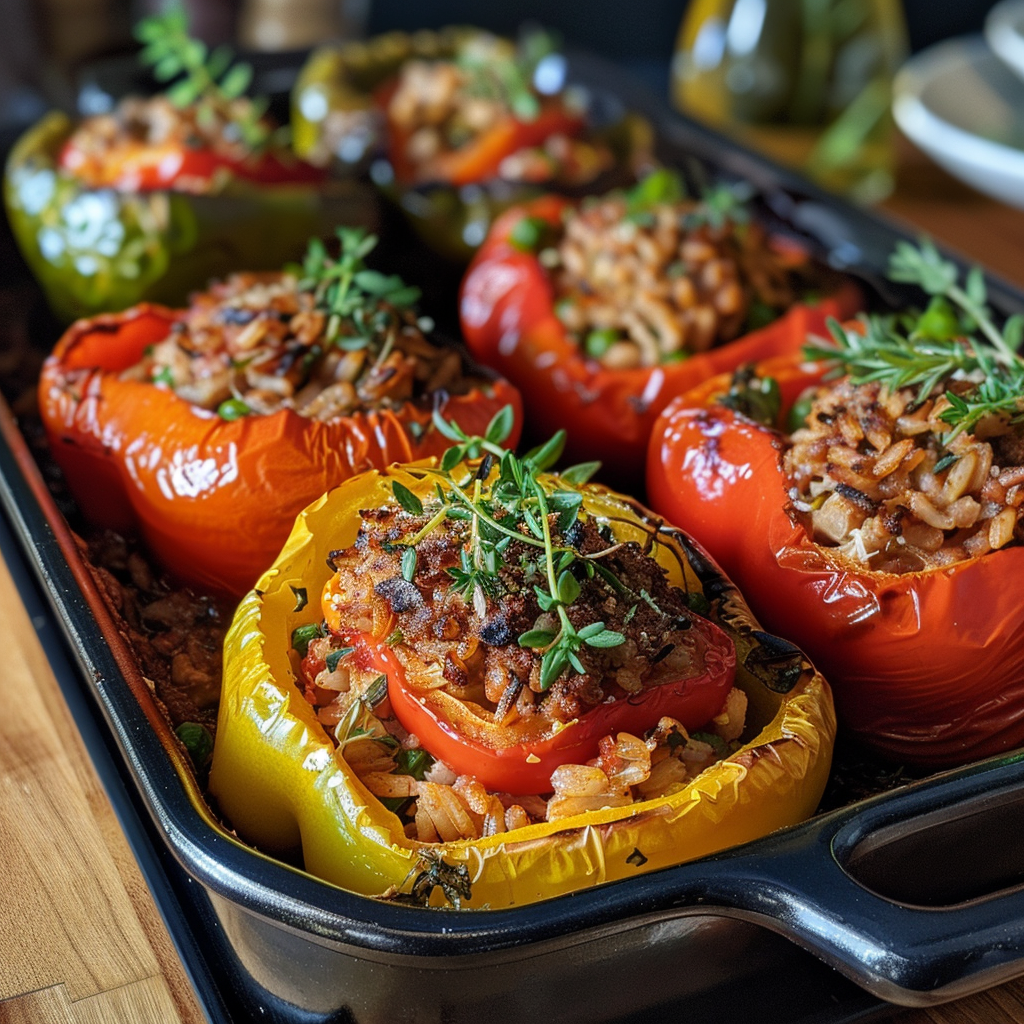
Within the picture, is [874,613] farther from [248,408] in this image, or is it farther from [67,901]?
[67,901]

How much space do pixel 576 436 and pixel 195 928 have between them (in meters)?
1.21

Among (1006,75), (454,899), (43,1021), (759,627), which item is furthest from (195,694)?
(1006,75)

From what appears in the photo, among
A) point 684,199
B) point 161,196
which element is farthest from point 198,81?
point 684,199

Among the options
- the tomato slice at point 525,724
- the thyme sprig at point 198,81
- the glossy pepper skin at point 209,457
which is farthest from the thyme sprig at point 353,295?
the thyme sprig at point 198,81

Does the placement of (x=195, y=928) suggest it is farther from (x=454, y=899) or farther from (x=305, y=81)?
(x=305, y=81)

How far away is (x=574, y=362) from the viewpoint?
2439 millimetres

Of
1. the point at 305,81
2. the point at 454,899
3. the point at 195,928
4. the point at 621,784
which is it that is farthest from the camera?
the point at 305,81

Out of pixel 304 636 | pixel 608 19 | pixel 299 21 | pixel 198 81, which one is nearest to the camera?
pixel 304 636

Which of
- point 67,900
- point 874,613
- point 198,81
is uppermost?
point 198,81

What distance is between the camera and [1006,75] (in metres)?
3.72

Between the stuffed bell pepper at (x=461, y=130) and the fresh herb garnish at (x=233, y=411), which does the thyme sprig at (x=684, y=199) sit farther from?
the fresh herb garnish at (x=233, y=411)

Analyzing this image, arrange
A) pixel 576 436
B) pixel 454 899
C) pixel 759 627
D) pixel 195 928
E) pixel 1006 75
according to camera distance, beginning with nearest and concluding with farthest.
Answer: pixel 454 899 < pixel 195 928 < pixel 759 627 < pixel 576 436 < pixel 1006 75

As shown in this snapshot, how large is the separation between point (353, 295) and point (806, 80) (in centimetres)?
219

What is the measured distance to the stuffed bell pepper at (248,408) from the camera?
6.61 ft
